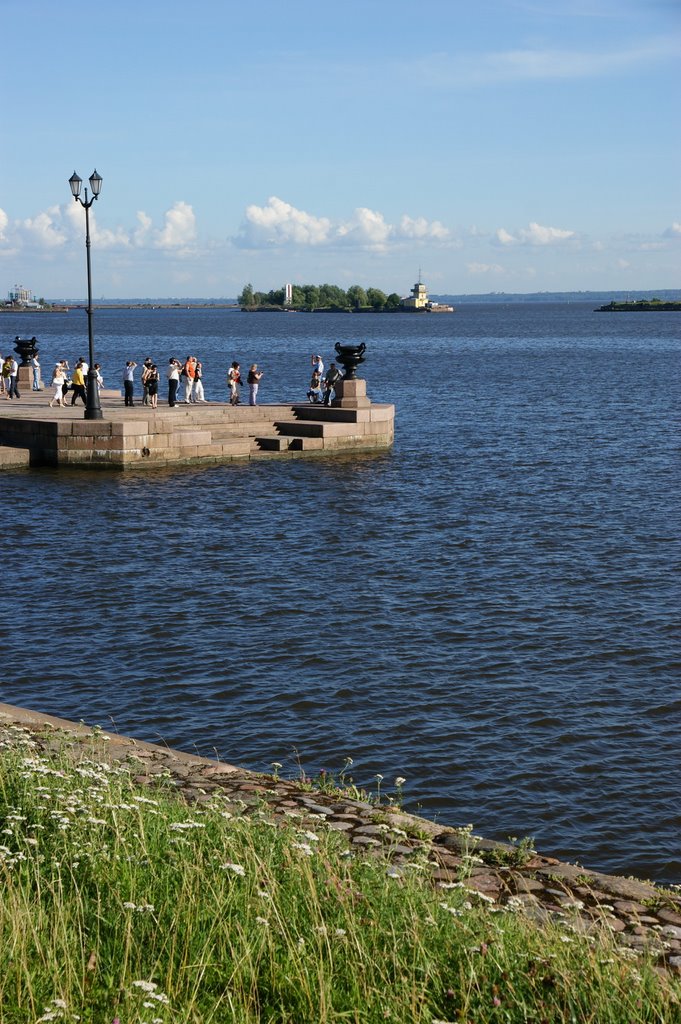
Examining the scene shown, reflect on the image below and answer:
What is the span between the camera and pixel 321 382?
119ft

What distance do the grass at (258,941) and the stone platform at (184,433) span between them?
22.4 metres

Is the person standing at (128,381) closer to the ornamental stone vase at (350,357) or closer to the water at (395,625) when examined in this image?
the water at (395,625)

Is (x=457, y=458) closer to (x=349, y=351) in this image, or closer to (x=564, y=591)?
(x=349, y=351)

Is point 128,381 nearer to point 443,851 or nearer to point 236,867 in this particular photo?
point 443,851

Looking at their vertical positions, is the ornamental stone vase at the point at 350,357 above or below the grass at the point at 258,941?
above

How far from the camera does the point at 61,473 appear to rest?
28.4m

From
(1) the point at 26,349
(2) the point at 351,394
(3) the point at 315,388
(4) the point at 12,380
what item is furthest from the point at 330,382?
(1) the point at 26,349

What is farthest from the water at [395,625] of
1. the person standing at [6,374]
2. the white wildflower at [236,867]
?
the person standing at [6,374]

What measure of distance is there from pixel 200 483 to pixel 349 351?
759 cm

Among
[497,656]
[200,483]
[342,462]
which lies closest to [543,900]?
[497,656]

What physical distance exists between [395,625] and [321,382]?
70.6 feet

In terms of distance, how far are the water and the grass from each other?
346 centimetres

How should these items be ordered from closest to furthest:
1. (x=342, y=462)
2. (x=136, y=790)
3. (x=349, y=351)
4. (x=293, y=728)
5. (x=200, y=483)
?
(x=136, y=790)
(x=293, y=728)
(x=200, y=483)
(x=342, y=462)
(x=349, y=351)

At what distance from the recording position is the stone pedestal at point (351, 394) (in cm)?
3359
